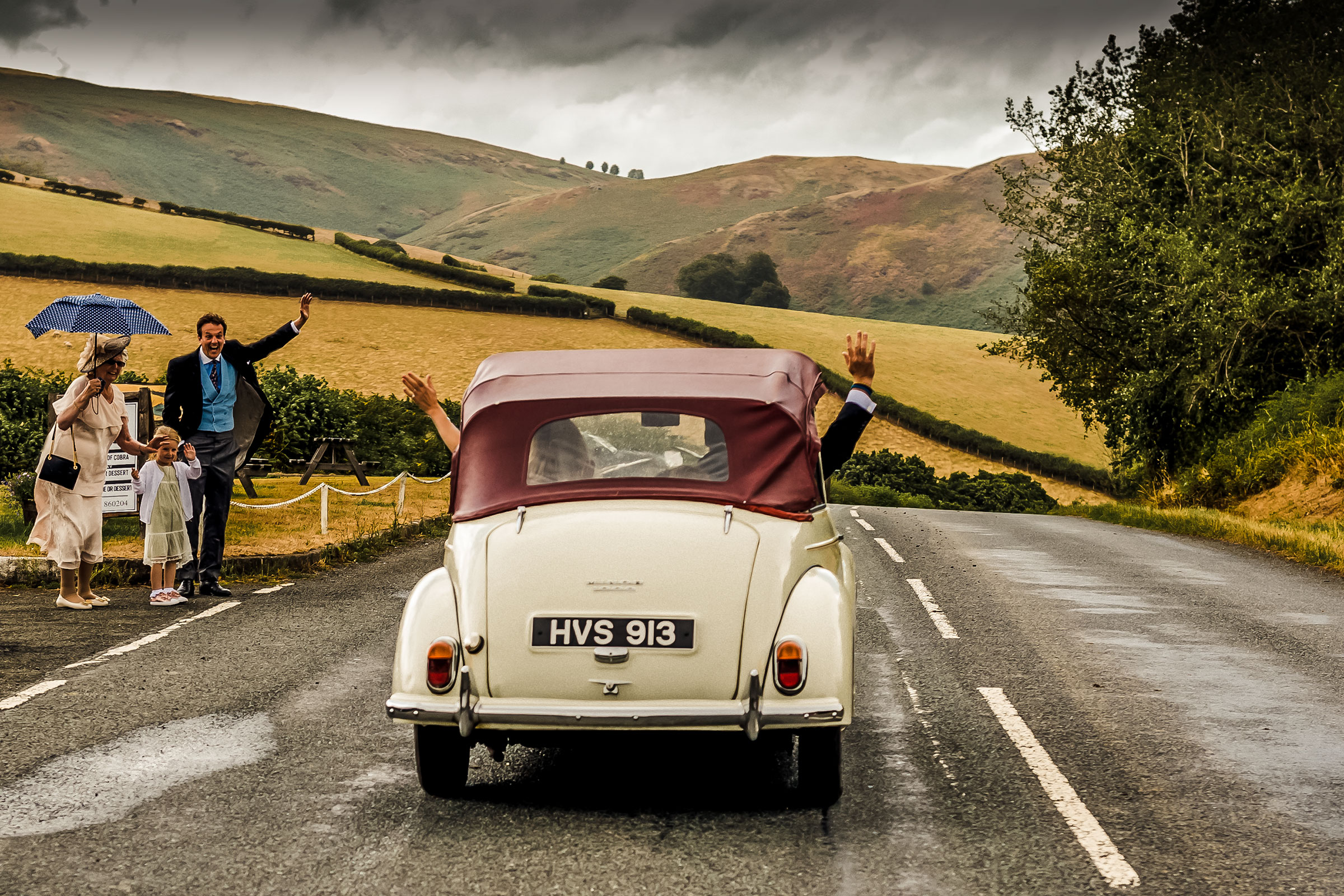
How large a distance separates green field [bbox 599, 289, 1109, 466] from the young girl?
49.3m

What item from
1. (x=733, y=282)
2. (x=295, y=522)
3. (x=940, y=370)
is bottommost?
(x=295, y=522)

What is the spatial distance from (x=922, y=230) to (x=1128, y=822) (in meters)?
176

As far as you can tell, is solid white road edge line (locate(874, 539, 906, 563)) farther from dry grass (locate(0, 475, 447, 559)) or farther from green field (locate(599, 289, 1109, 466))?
green field (locate(599, 289, 1109, 466))

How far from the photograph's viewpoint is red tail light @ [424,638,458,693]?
439cm

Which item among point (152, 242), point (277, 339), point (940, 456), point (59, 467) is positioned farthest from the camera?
point (152, 242)

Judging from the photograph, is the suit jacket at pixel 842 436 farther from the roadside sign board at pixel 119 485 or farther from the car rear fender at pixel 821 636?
the roadside sign board at pixel 119 485


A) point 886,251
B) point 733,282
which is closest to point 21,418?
point 733,282

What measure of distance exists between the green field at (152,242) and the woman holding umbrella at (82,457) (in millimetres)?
61805

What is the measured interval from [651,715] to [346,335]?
2289 inches

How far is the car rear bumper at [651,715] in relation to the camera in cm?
424

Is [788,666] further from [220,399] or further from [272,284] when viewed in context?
[272,284]

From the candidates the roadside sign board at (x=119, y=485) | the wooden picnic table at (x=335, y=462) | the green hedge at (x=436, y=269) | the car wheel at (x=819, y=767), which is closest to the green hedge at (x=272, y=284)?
the green hedge at (x=436, y=269)

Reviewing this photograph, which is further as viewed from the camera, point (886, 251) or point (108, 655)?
point (886, 251)

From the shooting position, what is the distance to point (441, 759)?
4668 mm
